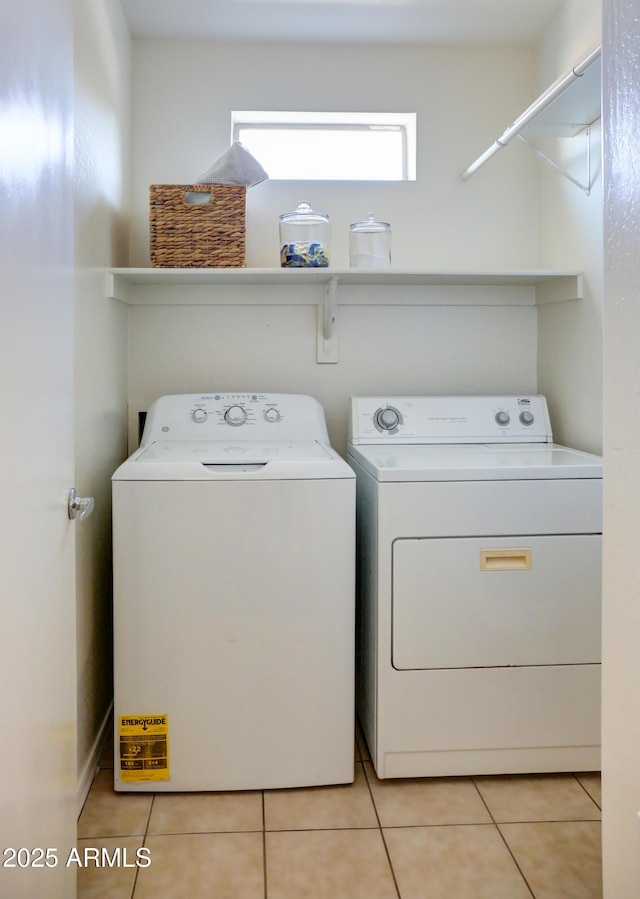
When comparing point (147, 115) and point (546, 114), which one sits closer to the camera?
point (546, 114)

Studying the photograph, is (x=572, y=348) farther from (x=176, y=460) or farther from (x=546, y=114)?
(x=176, y=460)

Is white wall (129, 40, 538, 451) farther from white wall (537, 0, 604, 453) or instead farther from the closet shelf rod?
the closet shelf rod

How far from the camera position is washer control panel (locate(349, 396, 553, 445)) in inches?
97.8

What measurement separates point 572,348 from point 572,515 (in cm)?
69

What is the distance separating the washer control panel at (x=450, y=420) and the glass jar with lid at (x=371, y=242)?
1.49ft

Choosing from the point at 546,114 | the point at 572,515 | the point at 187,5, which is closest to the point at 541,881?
the point at 572,515

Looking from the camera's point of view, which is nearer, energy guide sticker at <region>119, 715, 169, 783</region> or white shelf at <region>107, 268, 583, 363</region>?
energy guide sticker at <region>119, 715, 169, 783</region>

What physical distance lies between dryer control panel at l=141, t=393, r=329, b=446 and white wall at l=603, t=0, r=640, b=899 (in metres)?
1.51

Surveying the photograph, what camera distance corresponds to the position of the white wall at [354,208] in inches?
102

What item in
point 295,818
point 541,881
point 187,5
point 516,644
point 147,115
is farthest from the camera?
point 147,115

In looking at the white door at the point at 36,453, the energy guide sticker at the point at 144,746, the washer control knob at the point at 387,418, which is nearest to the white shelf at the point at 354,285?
the washer control knob at the point at 387,418

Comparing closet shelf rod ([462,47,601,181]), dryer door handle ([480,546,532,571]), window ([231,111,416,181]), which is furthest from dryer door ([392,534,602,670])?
window ([231,111,416,181])

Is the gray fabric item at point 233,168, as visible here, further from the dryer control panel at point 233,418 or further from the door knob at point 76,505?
the door knob at point 76,505

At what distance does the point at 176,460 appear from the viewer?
200 centimetres
